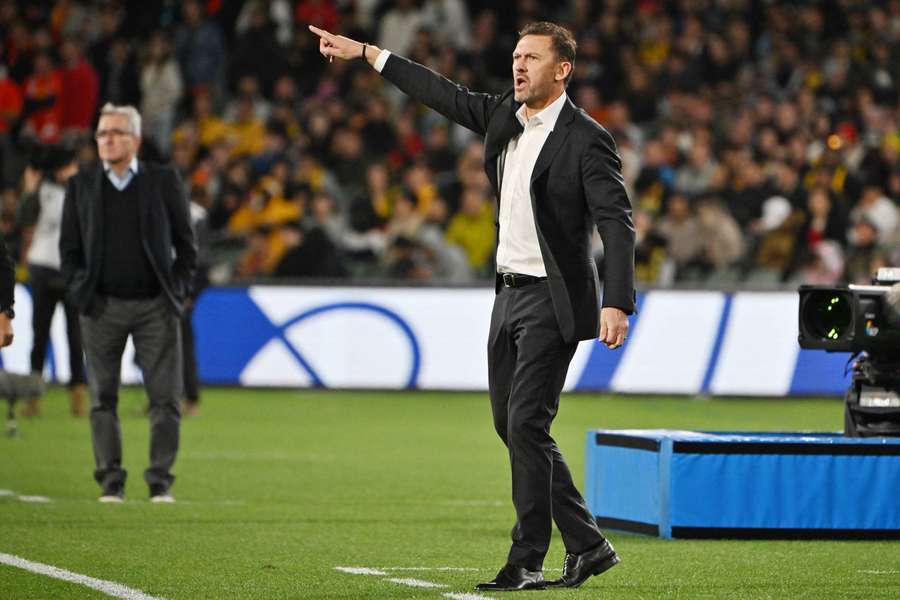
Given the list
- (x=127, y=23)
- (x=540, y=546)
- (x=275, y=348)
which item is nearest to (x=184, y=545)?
(x=540, y=546)

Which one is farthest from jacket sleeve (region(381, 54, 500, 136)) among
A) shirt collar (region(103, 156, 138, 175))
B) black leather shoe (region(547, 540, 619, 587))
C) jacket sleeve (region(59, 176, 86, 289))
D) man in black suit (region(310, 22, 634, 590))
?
jacket sleeve (region(59, 176, 86, 289))

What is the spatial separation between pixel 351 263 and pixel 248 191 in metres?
2.02

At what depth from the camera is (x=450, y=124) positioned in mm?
24578

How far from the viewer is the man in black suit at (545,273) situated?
7.42 m

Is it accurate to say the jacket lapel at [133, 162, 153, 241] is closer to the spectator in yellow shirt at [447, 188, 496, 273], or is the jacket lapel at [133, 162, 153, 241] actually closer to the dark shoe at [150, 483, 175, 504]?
the dark shoe at [150, 483, 175, 504]

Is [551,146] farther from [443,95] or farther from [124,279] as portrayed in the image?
[124,279]

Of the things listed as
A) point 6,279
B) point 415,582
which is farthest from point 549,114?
point 6,279

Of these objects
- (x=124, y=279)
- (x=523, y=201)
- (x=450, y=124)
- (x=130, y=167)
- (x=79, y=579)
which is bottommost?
(x=79, y=579)

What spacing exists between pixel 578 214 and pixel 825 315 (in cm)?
261

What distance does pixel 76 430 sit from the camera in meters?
15.4

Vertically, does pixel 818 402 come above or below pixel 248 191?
below

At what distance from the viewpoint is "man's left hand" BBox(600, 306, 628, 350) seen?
718 cm

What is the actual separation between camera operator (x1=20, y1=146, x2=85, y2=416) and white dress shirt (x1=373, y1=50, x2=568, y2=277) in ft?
29.3

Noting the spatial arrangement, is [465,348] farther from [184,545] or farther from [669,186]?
[184,545]
